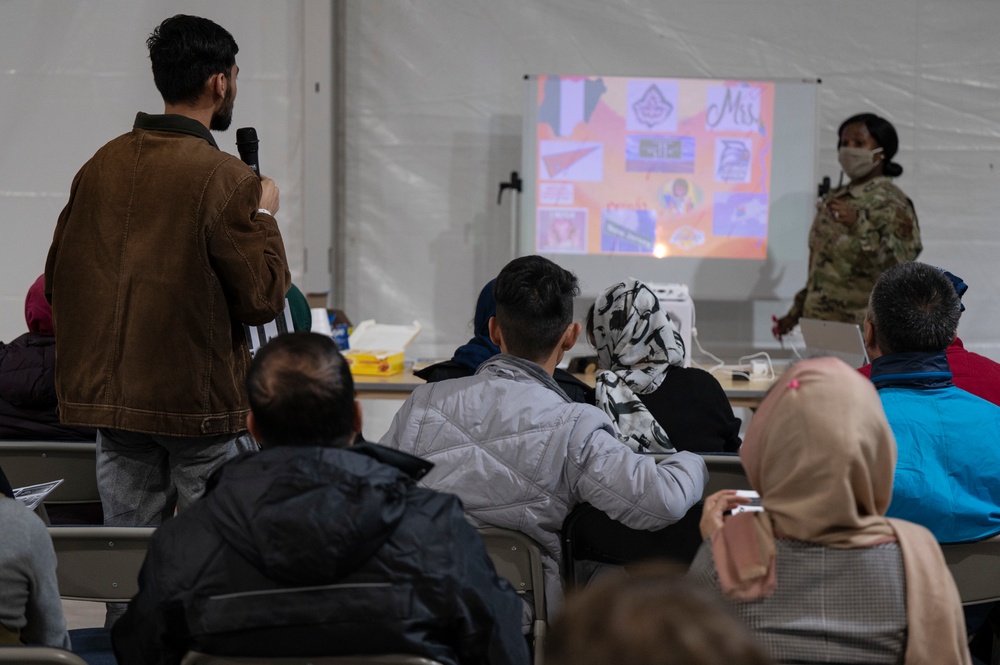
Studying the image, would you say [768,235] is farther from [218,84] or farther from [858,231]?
[218,84]

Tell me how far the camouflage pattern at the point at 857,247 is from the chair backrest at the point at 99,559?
3265 millimetres

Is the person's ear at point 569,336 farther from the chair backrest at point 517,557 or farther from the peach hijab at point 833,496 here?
the peach hijab at point 833,496

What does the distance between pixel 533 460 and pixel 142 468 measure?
86cm

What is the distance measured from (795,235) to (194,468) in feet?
11.1

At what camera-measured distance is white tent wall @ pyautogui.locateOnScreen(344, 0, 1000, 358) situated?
15.7 feet

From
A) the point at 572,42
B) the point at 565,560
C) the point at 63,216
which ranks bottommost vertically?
the point at 565,560

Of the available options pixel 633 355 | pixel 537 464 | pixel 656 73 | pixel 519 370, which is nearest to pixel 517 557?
pixel 537 464

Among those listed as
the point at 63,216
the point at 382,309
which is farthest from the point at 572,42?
the point at 63,216

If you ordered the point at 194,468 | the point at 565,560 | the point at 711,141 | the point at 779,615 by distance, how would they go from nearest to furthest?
the point at 779,615 < the point at 565,560 < the point at 194,468 < the point at 711,141

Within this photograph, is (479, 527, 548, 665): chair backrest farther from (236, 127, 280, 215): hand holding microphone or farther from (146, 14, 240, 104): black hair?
(146, 14, 240, 104): black hair

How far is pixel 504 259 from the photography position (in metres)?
5.03

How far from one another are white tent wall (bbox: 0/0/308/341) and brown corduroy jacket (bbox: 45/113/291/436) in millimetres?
2530

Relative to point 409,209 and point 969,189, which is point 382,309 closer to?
point 409,209

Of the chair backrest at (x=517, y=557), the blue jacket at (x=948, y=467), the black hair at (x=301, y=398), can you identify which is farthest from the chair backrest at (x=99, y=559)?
the blue jacket at (x=948, y=467)
